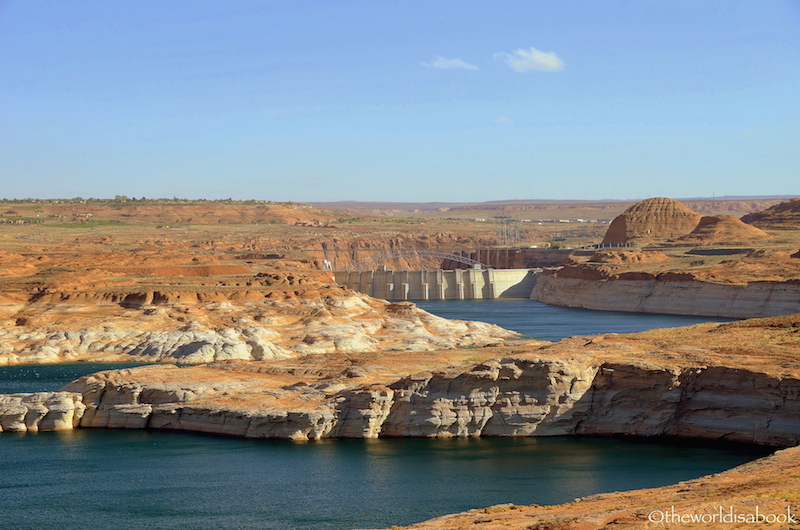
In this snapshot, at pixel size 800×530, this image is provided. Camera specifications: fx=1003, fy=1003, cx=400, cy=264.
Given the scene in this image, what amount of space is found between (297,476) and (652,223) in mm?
136279

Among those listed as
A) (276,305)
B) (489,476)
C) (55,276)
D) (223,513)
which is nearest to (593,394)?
(489,476)

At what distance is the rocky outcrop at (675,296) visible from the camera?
94938 millimetres

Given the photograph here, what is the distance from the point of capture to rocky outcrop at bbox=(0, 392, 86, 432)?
143 ft

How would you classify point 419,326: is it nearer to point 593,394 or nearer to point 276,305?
point 276,305

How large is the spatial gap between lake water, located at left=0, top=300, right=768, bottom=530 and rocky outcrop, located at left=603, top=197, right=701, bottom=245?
406ft

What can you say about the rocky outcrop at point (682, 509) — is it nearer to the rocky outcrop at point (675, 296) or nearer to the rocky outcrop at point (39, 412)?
the rocky outcrop at point (39, 412)

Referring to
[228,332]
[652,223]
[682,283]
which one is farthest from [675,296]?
[652,223]

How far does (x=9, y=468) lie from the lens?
3741 cm

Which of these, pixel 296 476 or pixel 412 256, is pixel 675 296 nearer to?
pixel 412 256

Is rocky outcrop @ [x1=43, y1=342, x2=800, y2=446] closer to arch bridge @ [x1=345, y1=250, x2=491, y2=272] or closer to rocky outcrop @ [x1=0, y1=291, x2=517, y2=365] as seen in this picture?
rocky outcrop @ [x1=0, y1=291, x2=517, y2=365]

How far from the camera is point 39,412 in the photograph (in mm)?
43750

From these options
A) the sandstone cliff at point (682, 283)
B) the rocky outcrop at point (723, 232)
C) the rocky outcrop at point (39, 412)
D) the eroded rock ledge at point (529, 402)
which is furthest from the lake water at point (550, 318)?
the rocky outcrop at point (39, 412)

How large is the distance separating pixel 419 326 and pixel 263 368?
83.3ft

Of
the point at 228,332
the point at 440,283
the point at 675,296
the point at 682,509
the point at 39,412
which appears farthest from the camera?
the point at 440,283
